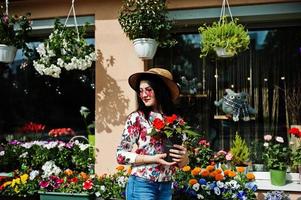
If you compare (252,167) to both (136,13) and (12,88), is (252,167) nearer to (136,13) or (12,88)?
(136,13)

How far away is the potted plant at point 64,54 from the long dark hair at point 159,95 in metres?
1.38

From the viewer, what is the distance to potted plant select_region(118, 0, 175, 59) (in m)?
4.07

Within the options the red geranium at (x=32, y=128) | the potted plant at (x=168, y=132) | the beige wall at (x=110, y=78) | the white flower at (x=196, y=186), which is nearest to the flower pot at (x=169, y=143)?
the potted plant at (x=168, y=132)

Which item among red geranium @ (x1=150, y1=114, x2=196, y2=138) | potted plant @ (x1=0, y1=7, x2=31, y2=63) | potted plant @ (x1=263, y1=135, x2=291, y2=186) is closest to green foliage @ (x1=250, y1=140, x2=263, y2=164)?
potted plant @ (x1=263, y1=135, x2=291, y2=186)

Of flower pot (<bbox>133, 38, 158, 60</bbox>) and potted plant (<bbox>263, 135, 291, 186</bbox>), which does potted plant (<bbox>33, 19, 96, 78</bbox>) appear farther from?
potted plant (<bbox>263, 135, 291, 186</bbox>)

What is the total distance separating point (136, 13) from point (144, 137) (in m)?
1.79

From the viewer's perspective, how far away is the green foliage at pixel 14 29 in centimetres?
443

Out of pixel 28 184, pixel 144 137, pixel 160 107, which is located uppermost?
pixel 160 107

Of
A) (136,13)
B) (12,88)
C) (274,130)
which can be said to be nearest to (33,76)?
(12,88)

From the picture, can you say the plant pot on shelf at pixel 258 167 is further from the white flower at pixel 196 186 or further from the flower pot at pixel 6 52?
the flower pot at pixel 6 52

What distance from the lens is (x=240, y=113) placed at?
4727 millimetres

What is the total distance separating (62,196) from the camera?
4.25 metres

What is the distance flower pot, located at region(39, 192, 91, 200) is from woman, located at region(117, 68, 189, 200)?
157 centimetres

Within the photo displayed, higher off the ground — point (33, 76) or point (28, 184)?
point (33, 76)
